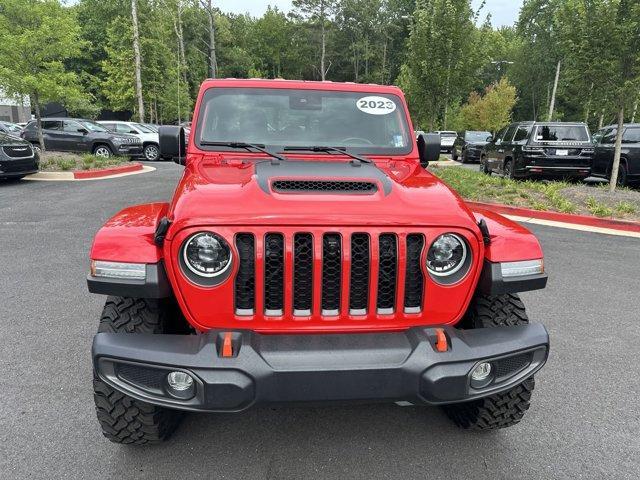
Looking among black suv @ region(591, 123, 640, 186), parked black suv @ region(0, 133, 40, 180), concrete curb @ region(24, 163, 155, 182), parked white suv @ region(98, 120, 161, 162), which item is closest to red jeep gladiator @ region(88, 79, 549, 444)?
parked black suv @ region(0, 133, 40, 180)

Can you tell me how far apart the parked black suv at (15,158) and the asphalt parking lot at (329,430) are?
8.87m

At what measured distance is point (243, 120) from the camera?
3.55m

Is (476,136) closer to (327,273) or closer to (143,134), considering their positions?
(143,134)

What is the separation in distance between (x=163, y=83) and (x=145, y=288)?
115ft

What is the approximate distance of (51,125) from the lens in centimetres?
1858

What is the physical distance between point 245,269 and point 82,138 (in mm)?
18319

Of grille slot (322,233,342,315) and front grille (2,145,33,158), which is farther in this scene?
front grille (2,145,33,158)

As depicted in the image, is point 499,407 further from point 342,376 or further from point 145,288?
point 145,288

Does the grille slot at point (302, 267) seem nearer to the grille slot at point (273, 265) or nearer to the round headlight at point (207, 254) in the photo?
the grille slot at point (273, 265)

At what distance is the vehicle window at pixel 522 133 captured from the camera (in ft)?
43.4

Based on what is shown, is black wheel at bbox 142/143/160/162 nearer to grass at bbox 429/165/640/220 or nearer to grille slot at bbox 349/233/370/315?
grass at bbox 429/165/640/220

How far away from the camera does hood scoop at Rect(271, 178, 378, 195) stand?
2.42 metres

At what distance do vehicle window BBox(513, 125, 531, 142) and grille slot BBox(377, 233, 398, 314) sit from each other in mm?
12263

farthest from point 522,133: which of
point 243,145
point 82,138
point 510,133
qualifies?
point 82,138
